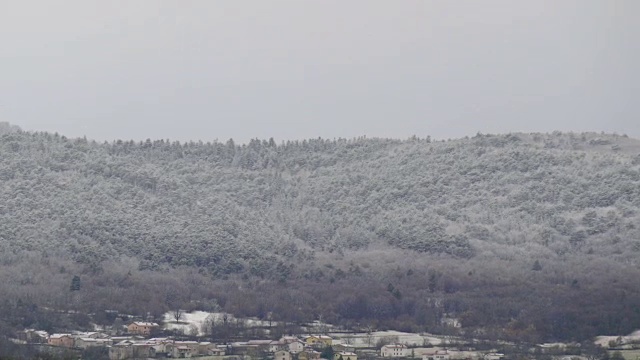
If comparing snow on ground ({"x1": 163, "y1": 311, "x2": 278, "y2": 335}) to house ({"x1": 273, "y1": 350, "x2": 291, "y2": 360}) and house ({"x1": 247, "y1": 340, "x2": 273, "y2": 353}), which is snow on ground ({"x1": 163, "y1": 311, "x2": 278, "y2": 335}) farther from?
house ({"x1": 273, "y1": 350, "x2": 291, "y2": 360})

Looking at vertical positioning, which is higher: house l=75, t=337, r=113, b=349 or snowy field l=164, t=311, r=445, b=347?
snowy field l=164, t=311, r=445, b=347

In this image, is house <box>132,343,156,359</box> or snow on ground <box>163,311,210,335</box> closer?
house <box>132,343,156,359</box>

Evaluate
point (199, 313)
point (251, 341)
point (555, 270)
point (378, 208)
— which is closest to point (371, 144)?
point (378, 208)

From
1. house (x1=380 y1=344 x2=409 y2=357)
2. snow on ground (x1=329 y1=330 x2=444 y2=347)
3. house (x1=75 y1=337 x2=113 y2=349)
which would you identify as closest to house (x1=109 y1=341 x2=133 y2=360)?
house (x1=75 y1=337 x2=113 y2=349)

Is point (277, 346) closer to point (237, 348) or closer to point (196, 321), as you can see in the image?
point (237, 348)

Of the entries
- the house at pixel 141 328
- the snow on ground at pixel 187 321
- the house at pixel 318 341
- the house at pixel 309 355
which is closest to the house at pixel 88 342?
the house at pixel 141 328
